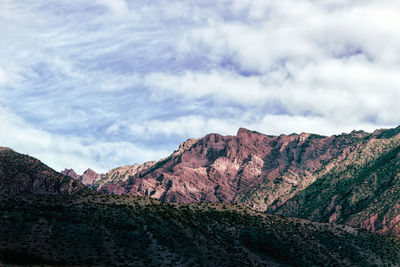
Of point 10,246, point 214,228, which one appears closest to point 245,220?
point 214,228

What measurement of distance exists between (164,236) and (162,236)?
69 centimetres

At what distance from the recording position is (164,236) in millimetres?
115938

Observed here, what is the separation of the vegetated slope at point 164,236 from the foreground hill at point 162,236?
0.21 meters

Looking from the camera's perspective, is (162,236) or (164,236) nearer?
(162,236)

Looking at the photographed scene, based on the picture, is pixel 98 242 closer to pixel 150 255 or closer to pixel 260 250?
pixel 150 255

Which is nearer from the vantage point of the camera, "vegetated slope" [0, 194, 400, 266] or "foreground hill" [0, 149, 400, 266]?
"foreground hill" [0, 149, 400, 266]

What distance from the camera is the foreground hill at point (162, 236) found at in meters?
96.1

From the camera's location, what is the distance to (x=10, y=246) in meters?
88.9

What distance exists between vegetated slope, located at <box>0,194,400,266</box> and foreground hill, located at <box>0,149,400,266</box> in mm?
212

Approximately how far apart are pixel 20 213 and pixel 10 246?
15.8 metres

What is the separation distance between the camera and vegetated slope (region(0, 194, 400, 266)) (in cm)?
9619

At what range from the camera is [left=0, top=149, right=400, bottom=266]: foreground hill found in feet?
315

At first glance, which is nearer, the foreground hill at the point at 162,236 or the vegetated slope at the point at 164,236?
the foreground hill at the point at 162,236

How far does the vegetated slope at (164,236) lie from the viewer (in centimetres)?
9619
